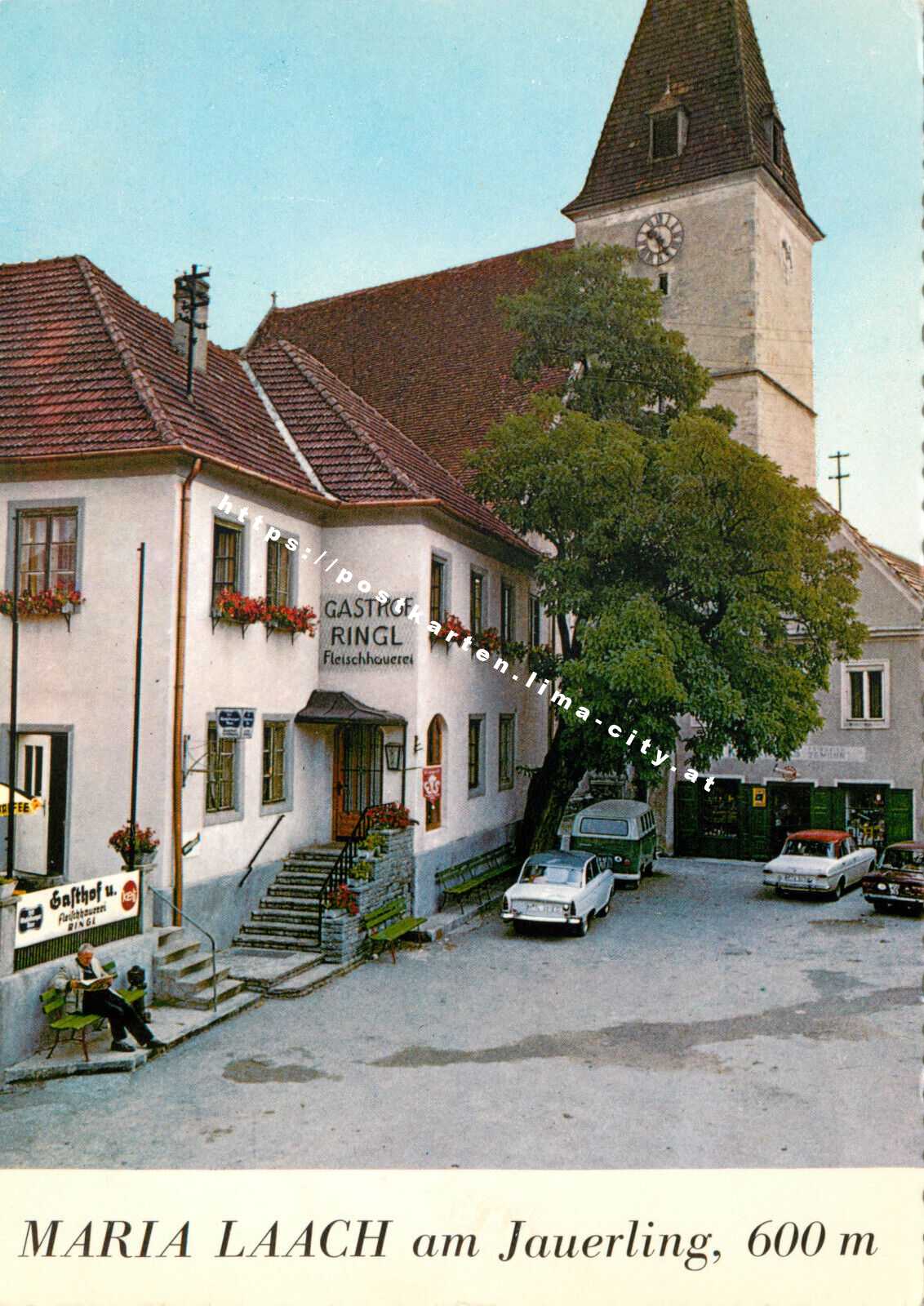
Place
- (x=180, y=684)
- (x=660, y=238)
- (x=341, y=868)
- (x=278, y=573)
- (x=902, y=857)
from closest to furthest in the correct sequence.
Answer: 1. (x=180, y=684)
2. (x=341, y=868)
3. (x=278, y=573)
4. (x=902, y=857)
5. (x=660, y=238)

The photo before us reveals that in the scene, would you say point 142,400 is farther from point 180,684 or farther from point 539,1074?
point 539,1074

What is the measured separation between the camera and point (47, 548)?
49.3 feet

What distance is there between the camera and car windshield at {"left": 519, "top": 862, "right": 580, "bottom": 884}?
1869 centimetres

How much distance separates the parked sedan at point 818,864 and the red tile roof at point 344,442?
8.60 metres

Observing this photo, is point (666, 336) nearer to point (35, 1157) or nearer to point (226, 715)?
point (226, 715)

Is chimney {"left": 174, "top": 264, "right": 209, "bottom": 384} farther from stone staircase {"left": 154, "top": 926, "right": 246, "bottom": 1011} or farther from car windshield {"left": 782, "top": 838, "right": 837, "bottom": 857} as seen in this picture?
car windshield {"left": 782, "top": 838, "right": 837, "bottom": 857}

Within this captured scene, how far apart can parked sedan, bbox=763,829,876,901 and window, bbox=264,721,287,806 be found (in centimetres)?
1016

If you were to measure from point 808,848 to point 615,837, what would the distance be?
13.0 ft

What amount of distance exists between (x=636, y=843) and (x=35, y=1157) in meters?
15.7

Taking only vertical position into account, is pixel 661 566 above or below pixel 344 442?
below

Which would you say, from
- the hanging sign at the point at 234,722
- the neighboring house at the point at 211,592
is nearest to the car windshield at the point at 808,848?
the neighboring house at the point at 211,592

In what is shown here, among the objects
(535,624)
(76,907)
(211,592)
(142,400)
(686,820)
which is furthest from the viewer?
(686,820)

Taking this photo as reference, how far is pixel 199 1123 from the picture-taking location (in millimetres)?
10133

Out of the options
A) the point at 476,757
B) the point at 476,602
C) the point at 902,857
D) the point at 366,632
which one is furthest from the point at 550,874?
the point at 902,857
